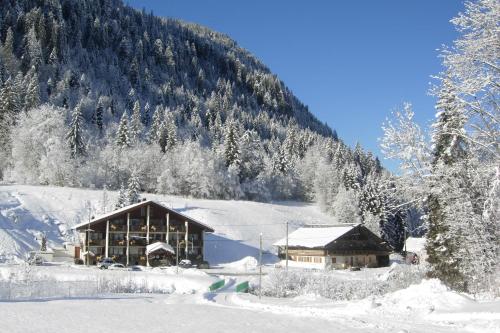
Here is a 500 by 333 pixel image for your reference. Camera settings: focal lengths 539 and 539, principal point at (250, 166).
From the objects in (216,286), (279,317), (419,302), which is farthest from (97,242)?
(419,302)

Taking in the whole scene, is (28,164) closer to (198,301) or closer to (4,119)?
(4,119)

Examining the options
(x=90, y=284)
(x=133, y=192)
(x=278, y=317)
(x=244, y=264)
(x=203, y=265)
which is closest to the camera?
(x=278, y=317)

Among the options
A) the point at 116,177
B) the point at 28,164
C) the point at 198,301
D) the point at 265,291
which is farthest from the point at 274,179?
the point at 198,301

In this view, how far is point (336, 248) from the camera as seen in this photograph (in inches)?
2854

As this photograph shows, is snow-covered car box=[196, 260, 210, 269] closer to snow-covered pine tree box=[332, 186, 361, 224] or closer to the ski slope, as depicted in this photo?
the ski slope

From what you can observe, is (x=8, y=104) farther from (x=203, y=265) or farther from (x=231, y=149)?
(x=203, y=265)

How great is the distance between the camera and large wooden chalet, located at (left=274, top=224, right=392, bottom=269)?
237ft

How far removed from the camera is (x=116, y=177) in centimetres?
10475

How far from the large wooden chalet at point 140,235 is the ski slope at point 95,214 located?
18.3 feet

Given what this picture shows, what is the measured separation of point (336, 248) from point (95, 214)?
3628 cm

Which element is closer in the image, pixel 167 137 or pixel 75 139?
pixel 75 139

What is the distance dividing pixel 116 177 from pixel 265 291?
242 feet

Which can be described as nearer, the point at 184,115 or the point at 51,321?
the point at 51,321

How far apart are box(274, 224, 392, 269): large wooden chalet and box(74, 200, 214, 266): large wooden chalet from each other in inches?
530
